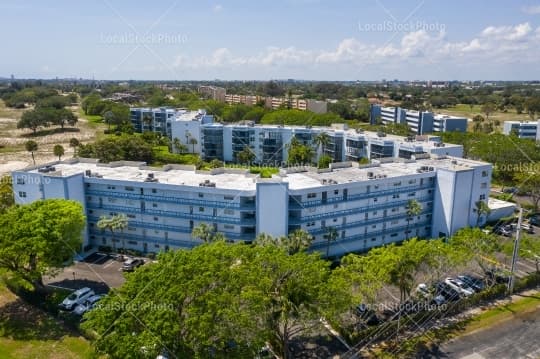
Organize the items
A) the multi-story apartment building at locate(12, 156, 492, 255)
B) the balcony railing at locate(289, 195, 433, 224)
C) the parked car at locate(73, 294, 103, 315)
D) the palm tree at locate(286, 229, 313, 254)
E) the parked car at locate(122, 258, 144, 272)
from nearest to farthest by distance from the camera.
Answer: the parked car at locate(73, 294, 103, 315), the palm tree at locate(286, 229, 313, 254), the parked car at locate(122, 258, 144, 272), the multi-story apartment building at locate(12, 156, 492, 255), the balcony railing at locate(289, 195, 433, 224)

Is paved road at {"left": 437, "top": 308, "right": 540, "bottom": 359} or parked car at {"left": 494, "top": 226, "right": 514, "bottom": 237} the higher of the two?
parked car at {"left": 494, "top": 226, "right": 514, "bottom": 237}

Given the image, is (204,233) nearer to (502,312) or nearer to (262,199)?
(262,199)

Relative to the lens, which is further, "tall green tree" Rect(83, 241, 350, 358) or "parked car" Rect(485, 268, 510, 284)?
"parked car" Rect(485, 268, 510, 284)

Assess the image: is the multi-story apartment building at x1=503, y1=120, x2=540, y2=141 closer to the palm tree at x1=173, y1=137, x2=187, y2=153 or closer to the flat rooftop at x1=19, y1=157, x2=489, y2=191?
the flat rooftop at x1=19, y1=157, x2=489, y2=191

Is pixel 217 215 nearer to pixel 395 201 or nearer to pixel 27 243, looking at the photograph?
pixel 27 243

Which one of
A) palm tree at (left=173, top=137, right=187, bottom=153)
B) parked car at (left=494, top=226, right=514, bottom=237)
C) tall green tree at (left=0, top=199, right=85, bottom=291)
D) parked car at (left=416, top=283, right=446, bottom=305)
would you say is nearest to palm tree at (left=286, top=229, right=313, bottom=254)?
parked car at (left=416, top=283, right=446, bottom=305)

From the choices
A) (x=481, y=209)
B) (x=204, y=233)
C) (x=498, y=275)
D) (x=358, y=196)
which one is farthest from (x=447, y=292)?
(x=204, y=233)
